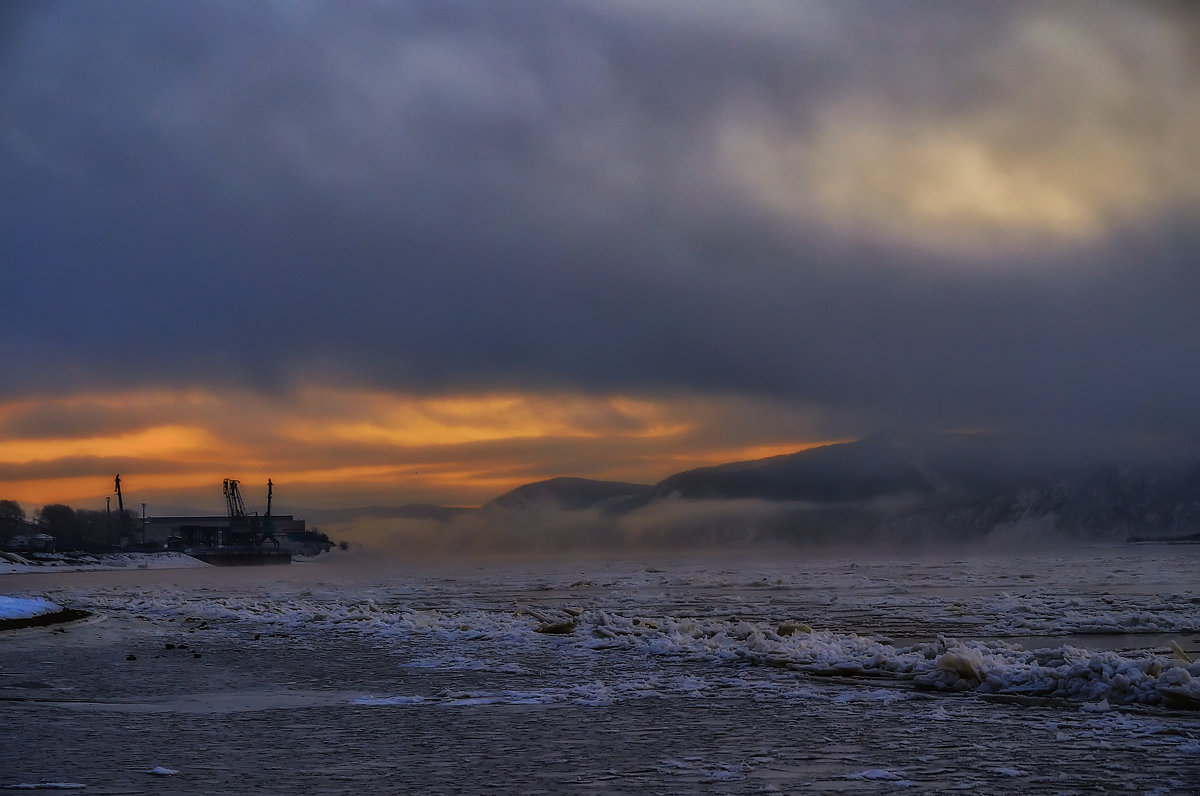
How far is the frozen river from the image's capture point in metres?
7.55

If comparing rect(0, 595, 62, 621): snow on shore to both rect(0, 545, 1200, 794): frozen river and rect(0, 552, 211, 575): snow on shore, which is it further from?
rect(0, 552, 211, 575): snow on shore

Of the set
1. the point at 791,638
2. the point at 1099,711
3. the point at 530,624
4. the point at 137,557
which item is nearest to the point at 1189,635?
the point at 791,638

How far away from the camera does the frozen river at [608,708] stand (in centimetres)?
755

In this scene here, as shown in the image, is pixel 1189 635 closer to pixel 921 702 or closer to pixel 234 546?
pixel 921 702

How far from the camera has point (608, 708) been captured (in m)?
11.0

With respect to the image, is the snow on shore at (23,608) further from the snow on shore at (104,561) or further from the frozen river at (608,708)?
the snow on shore at (104,561)

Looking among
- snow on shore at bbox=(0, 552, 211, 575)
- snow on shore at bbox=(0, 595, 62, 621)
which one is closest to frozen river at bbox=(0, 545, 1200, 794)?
snow on shore at bbox=(0, 595, 62, 621)

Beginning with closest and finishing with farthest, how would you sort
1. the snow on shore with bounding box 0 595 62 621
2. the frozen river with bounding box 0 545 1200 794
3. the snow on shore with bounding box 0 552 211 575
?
1. the frozen river with bounding box 0 545 1200 794
2. the snow on shore with bounding box 0 595 62 621
3. the snow on shore with bounding box 0 552 211 575

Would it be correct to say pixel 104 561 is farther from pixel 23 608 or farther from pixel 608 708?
pixel 608 708

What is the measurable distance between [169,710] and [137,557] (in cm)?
17261

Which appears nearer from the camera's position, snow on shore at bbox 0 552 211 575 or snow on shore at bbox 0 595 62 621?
snow on shore at bbox 0 595 62 621

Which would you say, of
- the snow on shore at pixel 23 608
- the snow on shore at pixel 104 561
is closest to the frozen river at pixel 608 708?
the snow on shore at pixel 23 608

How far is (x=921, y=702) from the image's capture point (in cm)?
1092

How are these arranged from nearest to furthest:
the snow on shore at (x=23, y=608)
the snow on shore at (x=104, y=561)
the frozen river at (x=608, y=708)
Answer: the frozen river at (x=608, y=708) < the snow on shore at (x=23, y=608) < the snow on shore at (x=104, y=561)
